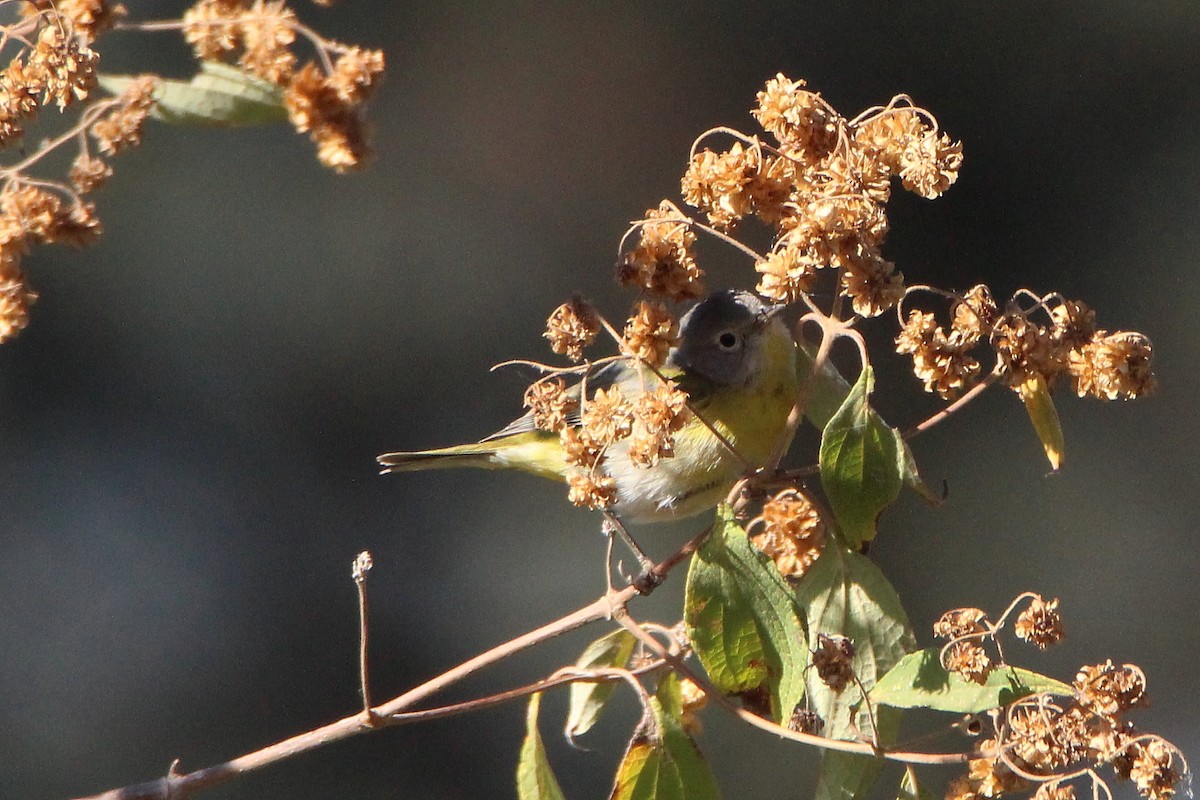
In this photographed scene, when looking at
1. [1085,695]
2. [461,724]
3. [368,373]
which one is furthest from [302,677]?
[1085,695]

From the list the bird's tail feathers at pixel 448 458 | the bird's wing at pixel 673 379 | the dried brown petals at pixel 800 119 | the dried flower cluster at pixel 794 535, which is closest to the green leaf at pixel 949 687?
the dried flower cluster at pixel 794 535

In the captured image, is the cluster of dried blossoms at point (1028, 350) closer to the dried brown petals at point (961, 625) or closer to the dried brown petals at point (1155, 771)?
the dried brown petals at point (961, 625)

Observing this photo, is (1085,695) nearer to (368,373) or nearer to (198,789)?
(198,789)

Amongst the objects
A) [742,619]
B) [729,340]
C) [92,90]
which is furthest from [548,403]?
[729,340]

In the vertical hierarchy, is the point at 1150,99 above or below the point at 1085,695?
above

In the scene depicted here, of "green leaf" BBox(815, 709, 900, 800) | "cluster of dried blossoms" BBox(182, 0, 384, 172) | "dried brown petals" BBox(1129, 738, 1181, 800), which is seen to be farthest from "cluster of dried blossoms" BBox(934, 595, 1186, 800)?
"cluster of dried blossoms" BBox(182, 0, 384, 172)

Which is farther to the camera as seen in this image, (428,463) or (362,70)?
(428,463)
